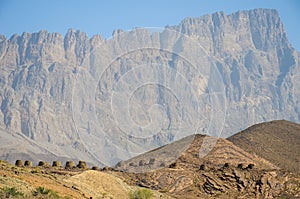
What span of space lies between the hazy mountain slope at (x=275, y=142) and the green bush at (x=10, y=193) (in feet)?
239

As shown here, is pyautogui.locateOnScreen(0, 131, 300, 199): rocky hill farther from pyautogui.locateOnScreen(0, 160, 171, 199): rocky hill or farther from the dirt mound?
pyautogui.locateOnScreen(0, 160, 171, 199): rocky hill

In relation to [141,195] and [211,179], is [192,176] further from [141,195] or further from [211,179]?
[141,195]

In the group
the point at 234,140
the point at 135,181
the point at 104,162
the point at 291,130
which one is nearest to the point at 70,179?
the point at 104,162

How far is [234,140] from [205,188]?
136 feet

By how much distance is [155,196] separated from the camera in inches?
2581

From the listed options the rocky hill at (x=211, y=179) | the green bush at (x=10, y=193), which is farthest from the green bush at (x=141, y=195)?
the green bush at (x=10, y=193)

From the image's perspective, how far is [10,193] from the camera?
38656mm

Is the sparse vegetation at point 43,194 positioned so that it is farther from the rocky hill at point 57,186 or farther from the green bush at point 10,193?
the green bush at point 10,193

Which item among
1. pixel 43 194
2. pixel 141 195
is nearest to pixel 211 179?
pixel 141 195

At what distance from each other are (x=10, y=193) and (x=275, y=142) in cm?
8962

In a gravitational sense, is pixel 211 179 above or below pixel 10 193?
below

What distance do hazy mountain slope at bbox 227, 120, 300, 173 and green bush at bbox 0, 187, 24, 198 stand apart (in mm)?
72915

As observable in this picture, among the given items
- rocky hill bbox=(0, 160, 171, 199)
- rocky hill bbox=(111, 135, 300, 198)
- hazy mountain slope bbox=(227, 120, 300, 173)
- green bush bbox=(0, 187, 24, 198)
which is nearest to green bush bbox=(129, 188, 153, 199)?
rocky hill bbox=(0, 160, 171, 199)

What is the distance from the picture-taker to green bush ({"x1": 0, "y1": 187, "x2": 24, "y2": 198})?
124ft
